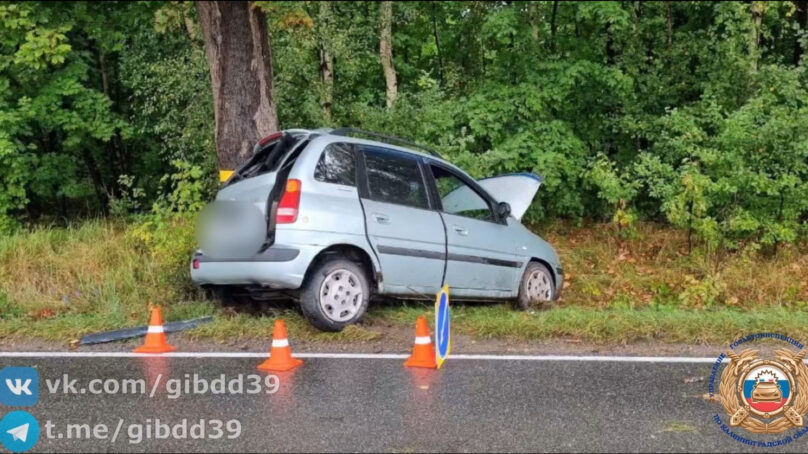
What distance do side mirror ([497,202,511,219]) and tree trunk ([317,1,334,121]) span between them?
590 cm

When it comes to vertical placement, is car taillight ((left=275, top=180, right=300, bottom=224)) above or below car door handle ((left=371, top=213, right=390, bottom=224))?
above

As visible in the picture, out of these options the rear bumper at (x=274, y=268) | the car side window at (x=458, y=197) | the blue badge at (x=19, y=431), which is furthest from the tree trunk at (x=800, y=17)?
the blue badge at (x=19, y=431)

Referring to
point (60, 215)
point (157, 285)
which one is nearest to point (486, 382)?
point (157, 285)

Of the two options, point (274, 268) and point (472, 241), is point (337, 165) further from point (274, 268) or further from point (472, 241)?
point (472, 241)

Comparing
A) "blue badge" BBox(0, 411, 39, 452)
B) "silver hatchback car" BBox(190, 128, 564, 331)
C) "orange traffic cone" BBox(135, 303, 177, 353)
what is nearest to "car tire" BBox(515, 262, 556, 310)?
"silver hatchback car" BBox(190, 128, 564, 331)

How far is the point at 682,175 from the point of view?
10789 mm

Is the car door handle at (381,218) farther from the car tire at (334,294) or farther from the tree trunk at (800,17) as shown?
the tree trunk at (800,17)

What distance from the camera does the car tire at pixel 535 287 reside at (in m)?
8.55

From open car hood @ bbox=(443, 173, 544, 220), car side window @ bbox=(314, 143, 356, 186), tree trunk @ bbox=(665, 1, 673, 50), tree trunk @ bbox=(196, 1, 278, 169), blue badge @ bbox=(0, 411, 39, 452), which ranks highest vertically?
tree trunk @ bbox=(665, 1, 673, 50)

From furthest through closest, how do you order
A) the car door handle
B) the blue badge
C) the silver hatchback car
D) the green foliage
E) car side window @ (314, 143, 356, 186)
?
the green foliage, the car door handle, car side window @ (314, 143, 356, 186), the silver hatchback car, the blue badge

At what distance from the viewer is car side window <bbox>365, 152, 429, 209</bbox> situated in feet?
23.5

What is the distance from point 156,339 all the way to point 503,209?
422cm

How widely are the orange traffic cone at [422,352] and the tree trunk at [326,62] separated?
8.29 meters

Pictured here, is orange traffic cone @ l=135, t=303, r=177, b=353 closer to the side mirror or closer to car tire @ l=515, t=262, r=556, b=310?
the side mirror
